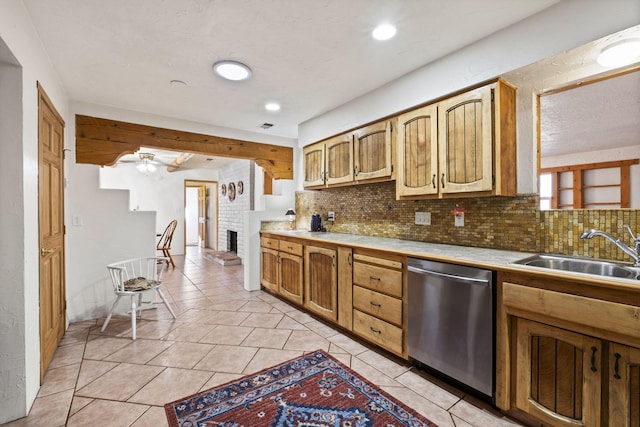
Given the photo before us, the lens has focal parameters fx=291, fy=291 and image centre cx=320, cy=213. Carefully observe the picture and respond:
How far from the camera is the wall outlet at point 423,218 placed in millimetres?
2672

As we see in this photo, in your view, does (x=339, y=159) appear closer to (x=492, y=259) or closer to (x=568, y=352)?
(x=492, y=259)

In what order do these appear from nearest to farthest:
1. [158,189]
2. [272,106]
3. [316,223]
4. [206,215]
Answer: [272,106] → [316,223] → [158,189] → [206,215]

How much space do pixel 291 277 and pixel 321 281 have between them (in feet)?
1.92

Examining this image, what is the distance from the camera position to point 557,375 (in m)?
1.41

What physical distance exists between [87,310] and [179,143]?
2.12 metres

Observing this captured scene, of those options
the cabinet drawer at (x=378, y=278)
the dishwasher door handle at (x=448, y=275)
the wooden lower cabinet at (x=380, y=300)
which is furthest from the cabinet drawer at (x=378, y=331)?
the dishwasher door handle at (x=448, y=275)

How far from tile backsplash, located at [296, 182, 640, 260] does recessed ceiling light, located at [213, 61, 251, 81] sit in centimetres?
171

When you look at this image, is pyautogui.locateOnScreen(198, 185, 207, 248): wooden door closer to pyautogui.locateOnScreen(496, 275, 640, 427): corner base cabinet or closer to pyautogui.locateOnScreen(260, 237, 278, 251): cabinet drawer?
pyautogui.locateOnScreen(260, 237, 278, 251): cabinet drawer

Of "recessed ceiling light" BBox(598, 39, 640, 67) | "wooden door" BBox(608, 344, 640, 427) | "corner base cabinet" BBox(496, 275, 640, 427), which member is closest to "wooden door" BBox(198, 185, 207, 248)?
"corner base cabinet" BBox(496, 275, 640, 427)

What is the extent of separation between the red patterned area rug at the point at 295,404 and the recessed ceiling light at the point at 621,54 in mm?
2248

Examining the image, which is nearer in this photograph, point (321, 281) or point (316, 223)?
point (321, 281)

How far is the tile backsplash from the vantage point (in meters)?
1.77

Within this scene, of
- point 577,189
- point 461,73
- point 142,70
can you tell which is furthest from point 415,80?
point 142,70

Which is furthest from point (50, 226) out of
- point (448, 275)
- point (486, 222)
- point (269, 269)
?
point (486, 222)
